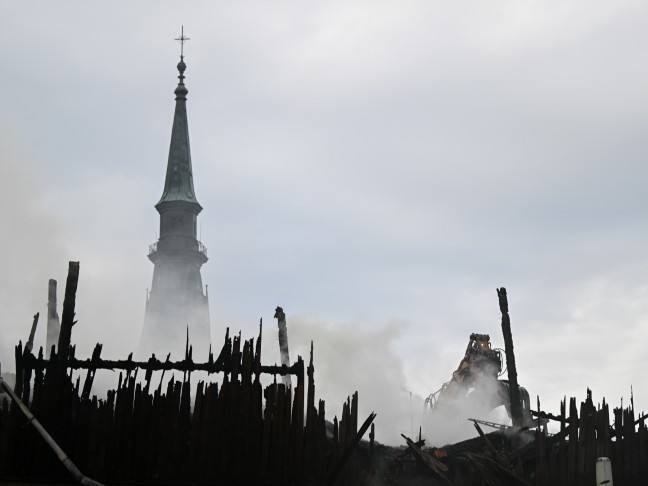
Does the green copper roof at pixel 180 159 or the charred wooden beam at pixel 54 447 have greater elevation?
the green copper roof at pixel 180 159

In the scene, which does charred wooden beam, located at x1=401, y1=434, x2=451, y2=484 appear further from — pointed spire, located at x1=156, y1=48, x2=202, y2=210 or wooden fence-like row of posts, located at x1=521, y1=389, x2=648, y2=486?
pointed spire, located at x1=156, y1=48, x2=202, y2=210

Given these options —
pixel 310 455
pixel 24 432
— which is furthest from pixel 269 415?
pixel 24 432

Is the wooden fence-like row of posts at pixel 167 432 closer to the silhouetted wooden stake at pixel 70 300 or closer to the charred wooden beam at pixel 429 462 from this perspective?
the silhouetted wooden stake at pixel 70 300

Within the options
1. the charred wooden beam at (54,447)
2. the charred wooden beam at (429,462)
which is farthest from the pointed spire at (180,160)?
the charred wooden beam at (54,447)

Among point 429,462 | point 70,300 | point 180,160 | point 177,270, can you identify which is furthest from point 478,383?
point 180,160

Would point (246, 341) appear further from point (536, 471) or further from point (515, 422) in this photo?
point (515, 422)

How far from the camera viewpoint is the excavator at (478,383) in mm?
39750

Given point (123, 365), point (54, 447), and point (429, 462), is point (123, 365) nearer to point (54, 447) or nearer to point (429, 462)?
point (54, 447)

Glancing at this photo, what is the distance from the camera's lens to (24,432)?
16.4m

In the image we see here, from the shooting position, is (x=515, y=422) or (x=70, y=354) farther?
(x=515, y=422)

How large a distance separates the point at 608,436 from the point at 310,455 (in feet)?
23.0

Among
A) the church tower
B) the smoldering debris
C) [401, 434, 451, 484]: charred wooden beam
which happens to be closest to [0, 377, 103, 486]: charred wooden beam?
the smoldering debris

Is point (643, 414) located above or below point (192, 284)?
below

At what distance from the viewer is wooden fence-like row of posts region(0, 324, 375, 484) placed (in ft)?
53.6
